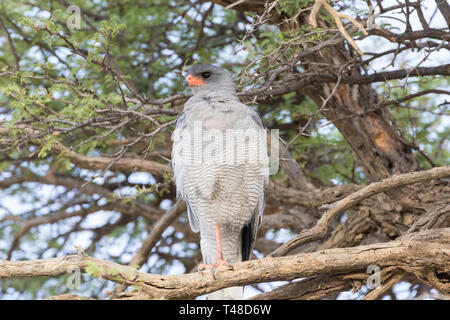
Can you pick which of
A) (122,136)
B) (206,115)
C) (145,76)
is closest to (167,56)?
(145,76)

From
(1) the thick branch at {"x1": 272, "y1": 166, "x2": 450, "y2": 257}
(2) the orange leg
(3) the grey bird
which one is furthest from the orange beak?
(1) the thick branch at {"x1": 272, "y1": 166, "x2": 450, "y2": 257}

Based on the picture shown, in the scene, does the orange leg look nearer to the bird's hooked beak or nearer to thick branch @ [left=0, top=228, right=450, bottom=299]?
thick branch @ [left=0, top=228, right=450, bottom=299]

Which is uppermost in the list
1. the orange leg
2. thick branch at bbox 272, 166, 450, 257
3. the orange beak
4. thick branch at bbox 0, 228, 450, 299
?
the orange beak

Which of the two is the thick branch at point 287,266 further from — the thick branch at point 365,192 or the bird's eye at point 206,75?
the bird's eye at point 206,75

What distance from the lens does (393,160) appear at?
5.81 meters

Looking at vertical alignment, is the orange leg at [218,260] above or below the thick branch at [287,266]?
above

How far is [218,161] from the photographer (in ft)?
14.8

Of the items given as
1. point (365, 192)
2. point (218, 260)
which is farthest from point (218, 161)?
point (365, 192)

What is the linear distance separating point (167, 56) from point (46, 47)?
1721mm

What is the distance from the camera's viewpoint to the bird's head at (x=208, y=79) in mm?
4914

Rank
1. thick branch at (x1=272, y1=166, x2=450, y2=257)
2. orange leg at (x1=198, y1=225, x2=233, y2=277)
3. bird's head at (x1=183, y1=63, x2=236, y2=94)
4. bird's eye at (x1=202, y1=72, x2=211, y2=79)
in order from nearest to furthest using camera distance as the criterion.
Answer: orange leg at (x1=198, y1=225, x2=233, y2=277) → thick branch at (x1=272, y1=166, x2=450, y2=257) → bird's head at (x1=183, y1=63, x2=236, y2=94) → bird's eye at (x1=202, y1=72, x2=211, y2=79)

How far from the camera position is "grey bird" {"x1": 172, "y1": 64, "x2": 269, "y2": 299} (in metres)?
4.55

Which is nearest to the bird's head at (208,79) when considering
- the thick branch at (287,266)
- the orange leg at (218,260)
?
the orange leg at (218,260)
